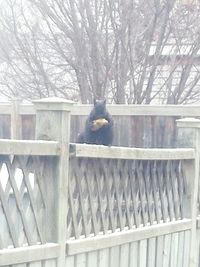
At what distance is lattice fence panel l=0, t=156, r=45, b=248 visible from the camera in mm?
3791

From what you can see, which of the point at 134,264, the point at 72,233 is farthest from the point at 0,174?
the point at 134,264

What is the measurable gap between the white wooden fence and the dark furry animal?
0.74 metres

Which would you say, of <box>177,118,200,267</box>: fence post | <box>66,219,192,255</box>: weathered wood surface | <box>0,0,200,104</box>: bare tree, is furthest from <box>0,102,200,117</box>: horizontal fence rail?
<box>66,219,192,255</box>: weathered wood surface

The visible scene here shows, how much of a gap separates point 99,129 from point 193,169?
3.26 ft

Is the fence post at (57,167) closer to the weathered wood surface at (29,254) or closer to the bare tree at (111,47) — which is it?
the weathered wood surface at (29,254)

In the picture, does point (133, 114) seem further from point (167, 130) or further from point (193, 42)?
point (193, 42)

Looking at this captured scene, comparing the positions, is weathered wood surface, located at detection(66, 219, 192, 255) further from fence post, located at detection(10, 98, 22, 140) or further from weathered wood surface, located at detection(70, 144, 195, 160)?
fence post, located at detection(10, 98, 22, 140)

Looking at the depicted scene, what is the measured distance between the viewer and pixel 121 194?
5.13m

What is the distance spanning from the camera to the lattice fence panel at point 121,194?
14.9ft

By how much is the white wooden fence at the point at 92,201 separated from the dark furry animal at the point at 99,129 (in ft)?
2.41

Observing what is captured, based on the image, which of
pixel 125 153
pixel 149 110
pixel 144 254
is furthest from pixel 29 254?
Answer: pixel 149 110

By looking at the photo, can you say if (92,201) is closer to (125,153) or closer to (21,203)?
(125,153)

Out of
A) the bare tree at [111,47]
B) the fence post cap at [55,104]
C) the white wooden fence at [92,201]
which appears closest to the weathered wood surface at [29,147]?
the white wooden fence at [92,201]

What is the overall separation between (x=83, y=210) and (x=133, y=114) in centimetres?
462
